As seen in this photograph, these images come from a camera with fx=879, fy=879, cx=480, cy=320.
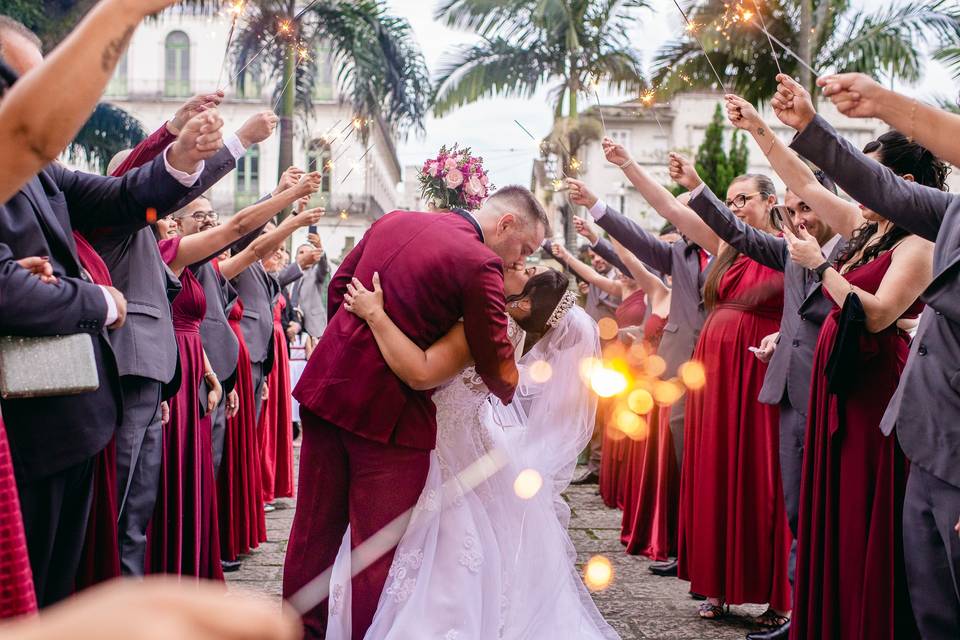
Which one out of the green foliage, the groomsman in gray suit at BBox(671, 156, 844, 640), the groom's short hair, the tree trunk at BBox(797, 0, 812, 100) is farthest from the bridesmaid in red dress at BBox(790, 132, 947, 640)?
the green foliage

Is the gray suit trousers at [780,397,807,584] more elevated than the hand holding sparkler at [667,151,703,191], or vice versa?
the hand holding sparkler at [667,151,703,191]

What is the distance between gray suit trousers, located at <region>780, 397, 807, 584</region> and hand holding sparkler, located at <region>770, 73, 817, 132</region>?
1.83 metres

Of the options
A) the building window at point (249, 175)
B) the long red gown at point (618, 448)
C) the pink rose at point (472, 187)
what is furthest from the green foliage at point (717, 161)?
the building window at point (249, 175)

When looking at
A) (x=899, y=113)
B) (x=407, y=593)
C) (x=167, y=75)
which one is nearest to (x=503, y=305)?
(x=407, y=593)

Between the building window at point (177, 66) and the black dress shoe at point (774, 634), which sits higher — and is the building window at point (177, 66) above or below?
above

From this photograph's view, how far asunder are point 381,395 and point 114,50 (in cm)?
192

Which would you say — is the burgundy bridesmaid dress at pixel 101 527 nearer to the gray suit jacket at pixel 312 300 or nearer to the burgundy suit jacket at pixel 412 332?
the burgundy suit jacket at pixel 412 332

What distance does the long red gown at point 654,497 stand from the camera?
640 centimetres

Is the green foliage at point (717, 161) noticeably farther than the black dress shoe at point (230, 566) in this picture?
Yes

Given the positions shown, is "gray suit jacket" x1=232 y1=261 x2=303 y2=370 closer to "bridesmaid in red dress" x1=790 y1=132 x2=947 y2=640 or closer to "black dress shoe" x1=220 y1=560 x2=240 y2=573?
"black dress shoe" x1=220 y1=560 x2=240 y2=573

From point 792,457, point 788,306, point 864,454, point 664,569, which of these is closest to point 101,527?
point 864,454

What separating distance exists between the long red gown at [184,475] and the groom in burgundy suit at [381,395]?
0.85 m

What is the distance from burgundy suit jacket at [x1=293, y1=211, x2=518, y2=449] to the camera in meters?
3.37

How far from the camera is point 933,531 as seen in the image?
2934 millimetres
